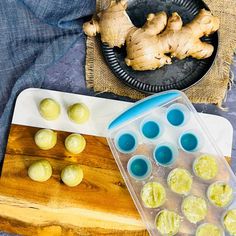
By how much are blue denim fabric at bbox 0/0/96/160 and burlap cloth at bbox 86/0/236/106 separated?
3cm

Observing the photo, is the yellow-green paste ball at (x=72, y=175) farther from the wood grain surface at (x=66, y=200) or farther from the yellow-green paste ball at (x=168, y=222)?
the yellow-green paste ball at (x=168, y=222)

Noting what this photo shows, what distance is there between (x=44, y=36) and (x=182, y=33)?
0.34m

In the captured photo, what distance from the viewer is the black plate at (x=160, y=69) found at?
1.34m

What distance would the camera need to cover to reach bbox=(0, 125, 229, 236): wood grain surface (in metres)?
1.27

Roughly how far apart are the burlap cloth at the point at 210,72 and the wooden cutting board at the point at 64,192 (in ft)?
0.21

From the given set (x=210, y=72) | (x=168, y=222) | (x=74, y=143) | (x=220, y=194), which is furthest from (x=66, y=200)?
(x=210, y=72)

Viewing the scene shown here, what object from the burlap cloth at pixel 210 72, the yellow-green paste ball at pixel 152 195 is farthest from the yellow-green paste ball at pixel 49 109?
the yellow-green paste ball at pixel 152 195

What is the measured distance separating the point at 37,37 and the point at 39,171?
1.13 feet

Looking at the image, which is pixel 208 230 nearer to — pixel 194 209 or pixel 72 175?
pixel 194 209

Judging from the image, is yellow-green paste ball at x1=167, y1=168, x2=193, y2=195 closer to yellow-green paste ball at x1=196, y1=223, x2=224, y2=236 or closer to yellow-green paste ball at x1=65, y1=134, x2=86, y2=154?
yellow-green paste ball at x1=196, y1=223, x2=224, y2=236

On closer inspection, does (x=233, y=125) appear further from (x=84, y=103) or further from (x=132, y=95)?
(x=84, y=103)

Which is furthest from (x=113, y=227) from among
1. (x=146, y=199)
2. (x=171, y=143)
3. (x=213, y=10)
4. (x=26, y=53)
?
(x=213, y=10)

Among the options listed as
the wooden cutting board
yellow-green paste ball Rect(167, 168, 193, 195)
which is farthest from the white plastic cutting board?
yellow-green paste ball Rect(167, 168, 193, 195)

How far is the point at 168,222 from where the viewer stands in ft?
4.09
